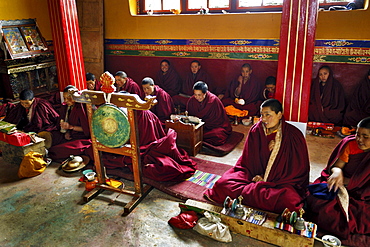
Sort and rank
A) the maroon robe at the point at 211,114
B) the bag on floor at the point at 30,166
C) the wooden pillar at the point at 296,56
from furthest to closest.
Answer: the maroon robe at the point at 211,114 < the bag on floor at the point at 30,166 < the wooden pillar at the point at 296,56

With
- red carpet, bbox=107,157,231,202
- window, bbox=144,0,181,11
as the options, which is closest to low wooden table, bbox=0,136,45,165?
red carpet, bbox=107,157,231,202

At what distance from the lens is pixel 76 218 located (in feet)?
15.5

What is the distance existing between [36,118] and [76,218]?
3374 mm

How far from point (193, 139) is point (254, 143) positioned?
2.04 m

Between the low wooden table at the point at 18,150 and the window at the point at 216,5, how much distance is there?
654 centimetres

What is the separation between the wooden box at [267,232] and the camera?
12.7ft

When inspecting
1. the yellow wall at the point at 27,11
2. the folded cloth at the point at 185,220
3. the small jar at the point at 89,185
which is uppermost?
the yellow wall at the point at 27,11

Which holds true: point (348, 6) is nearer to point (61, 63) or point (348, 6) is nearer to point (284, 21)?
point (284, 21)

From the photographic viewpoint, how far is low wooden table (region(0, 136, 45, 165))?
20.5 ft

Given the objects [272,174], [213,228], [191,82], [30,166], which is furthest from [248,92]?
[30,166]

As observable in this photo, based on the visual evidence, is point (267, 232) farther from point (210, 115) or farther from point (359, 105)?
point (359, 105)

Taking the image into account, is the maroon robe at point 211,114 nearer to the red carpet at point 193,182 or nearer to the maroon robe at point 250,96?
the red carpet at point 193,182

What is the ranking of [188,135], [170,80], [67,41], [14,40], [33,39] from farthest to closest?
[170,80] < [33,39] < [14,40] < [67,41] < [188,135]

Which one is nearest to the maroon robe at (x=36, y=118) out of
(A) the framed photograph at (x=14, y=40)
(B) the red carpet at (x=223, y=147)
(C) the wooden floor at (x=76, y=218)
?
(C) the wooden floor at (x=76, y=218)
